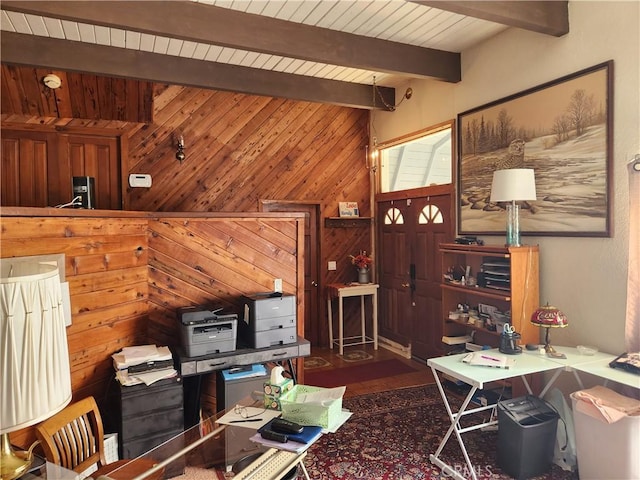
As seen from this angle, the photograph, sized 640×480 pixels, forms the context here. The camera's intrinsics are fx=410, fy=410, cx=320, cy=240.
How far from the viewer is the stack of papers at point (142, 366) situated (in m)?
2.68

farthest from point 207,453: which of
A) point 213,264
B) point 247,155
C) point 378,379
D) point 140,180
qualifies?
point 247,155

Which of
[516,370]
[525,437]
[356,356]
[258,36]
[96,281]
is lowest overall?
[356,356]

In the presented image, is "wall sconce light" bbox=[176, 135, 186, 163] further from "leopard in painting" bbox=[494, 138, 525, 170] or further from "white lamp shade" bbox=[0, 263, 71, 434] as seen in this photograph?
"white lamp shade" bbox=[0, 263, 71, 434]

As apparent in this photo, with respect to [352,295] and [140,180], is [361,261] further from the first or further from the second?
[140,180]

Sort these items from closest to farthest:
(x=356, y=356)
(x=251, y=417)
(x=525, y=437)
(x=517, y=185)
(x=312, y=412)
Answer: (x=312, y=412) → (x=251, y=417) → (x=525, y=437) → (x=517, y=185) → (x=356, y=356)

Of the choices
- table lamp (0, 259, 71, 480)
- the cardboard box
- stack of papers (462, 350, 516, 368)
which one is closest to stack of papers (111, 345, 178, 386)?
the cardboard box

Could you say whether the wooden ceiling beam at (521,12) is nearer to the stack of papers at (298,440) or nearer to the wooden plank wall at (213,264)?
the wooden plank wall at (213,264)

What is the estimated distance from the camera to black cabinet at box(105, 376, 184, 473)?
2604 millimetres

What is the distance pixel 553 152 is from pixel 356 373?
9.68ft

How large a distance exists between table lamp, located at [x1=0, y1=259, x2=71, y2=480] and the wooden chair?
3.59 ft

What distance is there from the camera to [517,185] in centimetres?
312

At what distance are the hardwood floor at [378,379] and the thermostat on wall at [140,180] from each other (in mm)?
2908

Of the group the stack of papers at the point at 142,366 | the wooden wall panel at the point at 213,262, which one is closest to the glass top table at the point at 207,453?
the stack of papers at the point at 142,366

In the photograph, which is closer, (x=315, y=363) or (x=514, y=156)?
(x=514, y=156)
